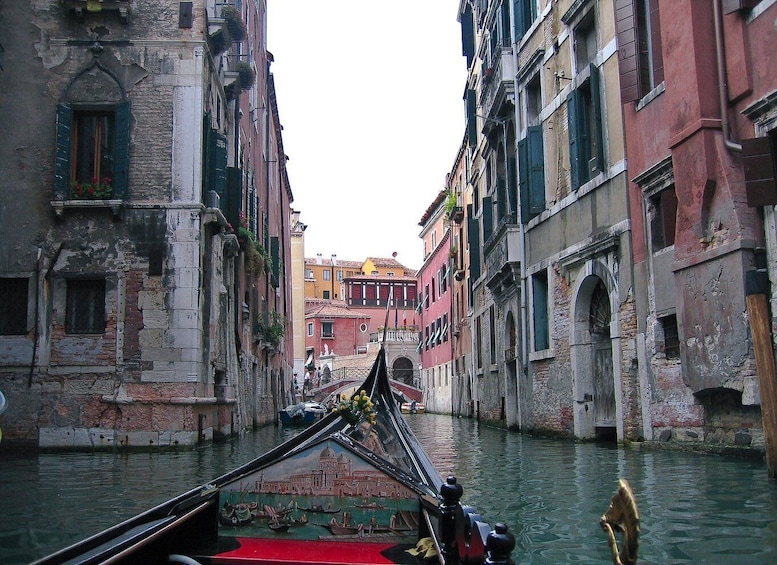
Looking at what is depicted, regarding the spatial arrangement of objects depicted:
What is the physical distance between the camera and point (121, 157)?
32.4 ft

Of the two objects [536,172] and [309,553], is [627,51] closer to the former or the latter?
[536,172]

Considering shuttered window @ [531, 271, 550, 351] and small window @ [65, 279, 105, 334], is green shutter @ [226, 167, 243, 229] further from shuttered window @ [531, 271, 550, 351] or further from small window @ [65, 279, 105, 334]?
shuttered window @ [531, 271, 550, 351]

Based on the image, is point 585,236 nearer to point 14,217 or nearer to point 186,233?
point 186,233

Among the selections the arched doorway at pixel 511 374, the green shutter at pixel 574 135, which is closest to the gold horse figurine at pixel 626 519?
the green shutter at pixel 574 135

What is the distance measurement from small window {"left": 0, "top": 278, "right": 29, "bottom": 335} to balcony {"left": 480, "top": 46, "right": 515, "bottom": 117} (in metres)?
7.57

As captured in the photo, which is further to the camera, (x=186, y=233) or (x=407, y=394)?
(x=407, y=394)

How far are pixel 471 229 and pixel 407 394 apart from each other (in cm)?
2003

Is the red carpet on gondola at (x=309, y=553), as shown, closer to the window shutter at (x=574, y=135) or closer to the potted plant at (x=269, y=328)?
the window shutter at (x=574, y=135)

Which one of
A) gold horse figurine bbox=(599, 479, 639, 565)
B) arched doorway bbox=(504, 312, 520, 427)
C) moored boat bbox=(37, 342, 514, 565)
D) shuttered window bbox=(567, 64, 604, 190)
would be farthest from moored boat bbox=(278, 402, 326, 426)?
gold horse figurine bbox=(599, 479, 639, 565)

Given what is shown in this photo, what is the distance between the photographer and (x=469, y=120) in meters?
17.2

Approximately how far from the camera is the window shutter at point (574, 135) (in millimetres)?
10016

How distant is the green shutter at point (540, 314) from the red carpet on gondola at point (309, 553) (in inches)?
343

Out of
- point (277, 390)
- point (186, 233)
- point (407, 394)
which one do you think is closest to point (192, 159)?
point (186, 233)

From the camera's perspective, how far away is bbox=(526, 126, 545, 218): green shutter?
11445 millimetres
